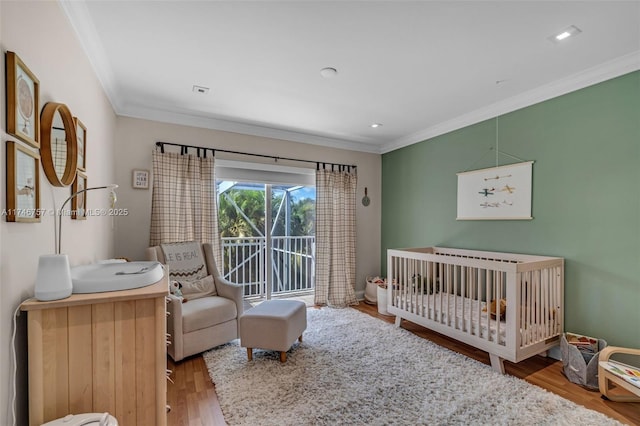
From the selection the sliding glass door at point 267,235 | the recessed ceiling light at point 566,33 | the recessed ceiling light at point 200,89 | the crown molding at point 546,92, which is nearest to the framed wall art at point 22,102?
the recessed ceiling light at point 200,89

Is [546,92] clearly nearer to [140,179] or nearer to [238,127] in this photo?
[238,127]

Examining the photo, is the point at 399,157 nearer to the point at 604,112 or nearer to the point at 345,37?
the point at 604,112

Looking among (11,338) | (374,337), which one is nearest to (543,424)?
(374,337)

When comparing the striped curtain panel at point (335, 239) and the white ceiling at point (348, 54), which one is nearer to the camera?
the white ceiling at point (348, 54)

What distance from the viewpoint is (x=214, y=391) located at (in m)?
2.11

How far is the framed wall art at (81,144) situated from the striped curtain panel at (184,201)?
123cm

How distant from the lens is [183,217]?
329 cm

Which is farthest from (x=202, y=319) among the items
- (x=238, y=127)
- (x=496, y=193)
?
(x=496, y=193)

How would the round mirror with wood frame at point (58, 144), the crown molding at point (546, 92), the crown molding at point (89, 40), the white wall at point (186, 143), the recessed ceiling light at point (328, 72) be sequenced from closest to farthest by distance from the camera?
the round mirror with wood frame at point (58, 144) → the crown molding at point (89, 40) → the crown molding at point (546, 92) → the recessed ceiling light at point (328, 72) → the white wall at point (186, 143)

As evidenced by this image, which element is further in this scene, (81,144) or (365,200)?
(365,200)

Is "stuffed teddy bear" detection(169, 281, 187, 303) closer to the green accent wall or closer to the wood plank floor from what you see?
the wood plank floor

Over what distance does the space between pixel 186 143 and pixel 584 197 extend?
3898 mm

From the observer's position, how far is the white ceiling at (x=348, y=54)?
1692 millimetres

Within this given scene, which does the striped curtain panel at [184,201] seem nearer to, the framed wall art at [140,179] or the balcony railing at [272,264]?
the framed wall art at [140,179]
